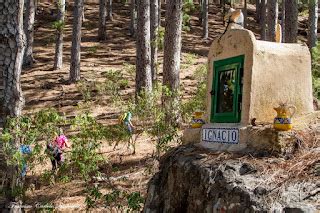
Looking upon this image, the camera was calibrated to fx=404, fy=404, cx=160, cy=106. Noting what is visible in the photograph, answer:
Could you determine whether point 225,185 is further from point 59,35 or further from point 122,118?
point 59,35

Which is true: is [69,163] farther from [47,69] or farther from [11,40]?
[47,69]

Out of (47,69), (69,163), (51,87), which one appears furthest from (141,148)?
(47,69)

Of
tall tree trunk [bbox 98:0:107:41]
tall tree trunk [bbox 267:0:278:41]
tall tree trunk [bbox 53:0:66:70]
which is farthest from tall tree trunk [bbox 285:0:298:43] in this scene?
tall tree trunk [bbox 98:0:107:41]

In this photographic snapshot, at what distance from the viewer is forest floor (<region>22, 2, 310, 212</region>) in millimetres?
9344

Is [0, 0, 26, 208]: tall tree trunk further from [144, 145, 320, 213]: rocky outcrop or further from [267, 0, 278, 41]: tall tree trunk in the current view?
[267, 0, 278, 41]: tall tree trunk

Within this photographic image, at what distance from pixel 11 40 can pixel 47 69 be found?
1710cm

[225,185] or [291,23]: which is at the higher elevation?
[291,23]

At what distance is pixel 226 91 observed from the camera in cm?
609

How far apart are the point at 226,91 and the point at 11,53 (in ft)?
10.7

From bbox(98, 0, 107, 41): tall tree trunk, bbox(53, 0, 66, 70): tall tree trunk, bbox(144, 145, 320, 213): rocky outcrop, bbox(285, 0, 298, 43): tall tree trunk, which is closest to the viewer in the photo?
Answer: bbox(144, 145, 320, 213): rocky outcrop

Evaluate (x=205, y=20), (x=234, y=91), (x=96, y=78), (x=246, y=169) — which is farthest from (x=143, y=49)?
(x=205, y=20)

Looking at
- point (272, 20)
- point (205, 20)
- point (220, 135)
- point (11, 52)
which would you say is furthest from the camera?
point (205, 20)

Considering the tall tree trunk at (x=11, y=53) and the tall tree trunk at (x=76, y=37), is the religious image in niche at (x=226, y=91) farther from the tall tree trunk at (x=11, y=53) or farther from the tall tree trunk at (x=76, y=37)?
the tall tree trunk at (x=76, y=37)

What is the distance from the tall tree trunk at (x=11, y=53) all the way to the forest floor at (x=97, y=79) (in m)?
2.04
